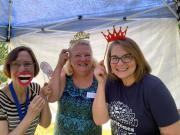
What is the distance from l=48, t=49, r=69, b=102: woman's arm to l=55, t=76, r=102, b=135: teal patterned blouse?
4 cm

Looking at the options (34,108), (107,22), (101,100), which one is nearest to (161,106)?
(101,100)

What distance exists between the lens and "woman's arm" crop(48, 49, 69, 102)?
2.32 metres

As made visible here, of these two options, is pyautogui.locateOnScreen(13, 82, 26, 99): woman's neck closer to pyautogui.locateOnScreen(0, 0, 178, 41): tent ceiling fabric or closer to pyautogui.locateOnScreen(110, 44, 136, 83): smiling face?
pyautogui.locateOnScreen(110, 44, 136, 83): smiling face

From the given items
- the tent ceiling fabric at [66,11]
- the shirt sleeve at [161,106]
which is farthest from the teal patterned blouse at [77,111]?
the tent ceiling fabric at [66,11]

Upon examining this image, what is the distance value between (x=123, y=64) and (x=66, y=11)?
8.51ft

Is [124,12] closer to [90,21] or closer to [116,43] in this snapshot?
[90,21]

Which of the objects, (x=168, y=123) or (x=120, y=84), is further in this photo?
(x=120, y=84)

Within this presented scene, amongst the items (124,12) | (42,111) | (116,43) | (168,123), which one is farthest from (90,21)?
(168,123)

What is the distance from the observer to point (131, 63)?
1.73 meters

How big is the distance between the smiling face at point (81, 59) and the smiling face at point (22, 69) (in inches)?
12.9

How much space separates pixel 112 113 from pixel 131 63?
304 millimetres

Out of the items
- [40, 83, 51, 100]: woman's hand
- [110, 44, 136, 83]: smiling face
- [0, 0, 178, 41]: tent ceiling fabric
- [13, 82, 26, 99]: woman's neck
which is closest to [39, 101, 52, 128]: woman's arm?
[40, 83, 51, 100]: woman's hand

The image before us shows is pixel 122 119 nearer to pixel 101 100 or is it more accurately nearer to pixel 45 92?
pixel 101 100

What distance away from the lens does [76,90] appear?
233cm
